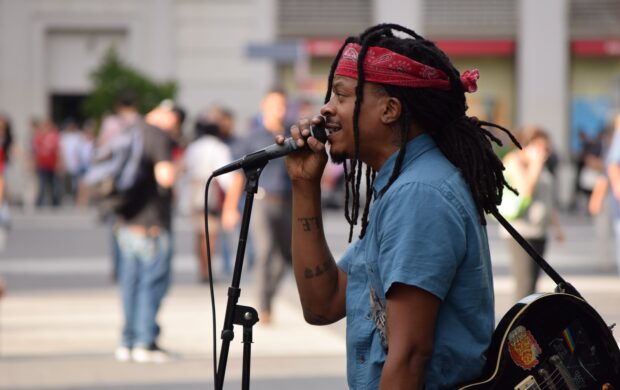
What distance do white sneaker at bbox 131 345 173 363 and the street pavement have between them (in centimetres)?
12

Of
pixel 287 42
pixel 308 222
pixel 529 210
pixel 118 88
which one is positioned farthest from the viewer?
pixel 287 42

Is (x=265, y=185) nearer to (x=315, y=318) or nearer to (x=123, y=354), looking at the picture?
(x=123, y=354)

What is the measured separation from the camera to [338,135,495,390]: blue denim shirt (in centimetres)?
282

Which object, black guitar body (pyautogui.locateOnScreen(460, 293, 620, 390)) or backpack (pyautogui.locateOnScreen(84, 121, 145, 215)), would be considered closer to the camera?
black guitar body (pyautogui.locateOnScreen(460, 293, 620, 390))

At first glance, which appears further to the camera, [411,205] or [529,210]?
[529,210]

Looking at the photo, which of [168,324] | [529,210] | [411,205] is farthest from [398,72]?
[168,324]

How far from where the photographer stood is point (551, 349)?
2967 mm

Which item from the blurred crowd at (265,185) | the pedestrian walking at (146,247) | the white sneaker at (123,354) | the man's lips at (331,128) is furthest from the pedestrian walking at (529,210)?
the man's lips at (331,128)

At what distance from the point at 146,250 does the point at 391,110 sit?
572 cm

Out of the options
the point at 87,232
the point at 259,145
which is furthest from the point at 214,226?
the point at 87,232

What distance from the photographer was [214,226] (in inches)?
550

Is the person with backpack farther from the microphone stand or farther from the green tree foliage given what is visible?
the green tree foliage

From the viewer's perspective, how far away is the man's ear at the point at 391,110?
9.82 ft

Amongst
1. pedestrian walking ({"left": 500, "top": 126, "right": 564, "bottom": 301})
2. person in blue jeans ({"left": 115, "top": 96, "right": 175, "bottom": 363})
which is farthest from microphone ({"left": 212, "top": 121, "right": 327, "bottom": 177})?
pedestrian walking ({"left": 500, "top": 126, "right": 564, "bottom": 301})
